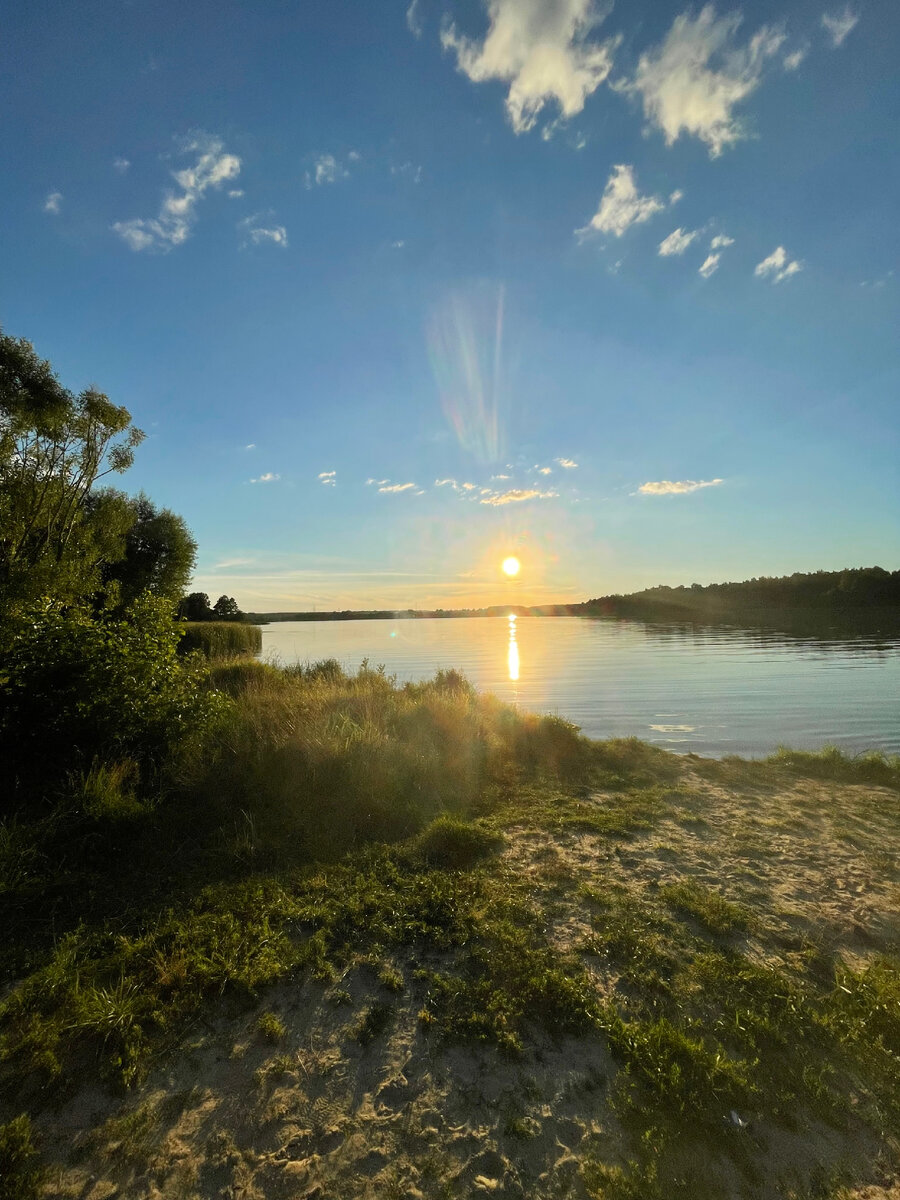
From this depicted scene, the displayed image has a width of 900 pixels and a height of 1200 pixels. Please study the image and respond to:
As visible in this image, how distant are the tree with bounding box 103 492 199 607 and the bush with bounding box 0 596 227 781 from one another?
29.0m

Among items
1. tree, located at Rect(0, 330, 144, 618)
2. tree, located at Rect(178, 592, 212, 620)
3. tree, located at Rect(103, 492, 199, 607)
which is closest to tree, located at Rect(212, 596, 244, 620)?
tree, located at Rect(178, 592, 212, 620)

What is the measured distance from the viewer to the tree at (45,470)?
1262 centimetres

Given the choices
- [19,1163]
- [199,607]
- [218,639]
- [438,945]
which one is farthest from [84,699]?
[199,607]

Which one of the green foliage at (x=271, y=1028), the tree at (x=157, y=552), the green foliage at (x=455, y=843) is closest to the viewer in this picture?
the green foliage at (x=271, y=1028)

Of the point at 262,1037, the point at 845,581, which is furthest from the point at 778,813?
the point at 845,581

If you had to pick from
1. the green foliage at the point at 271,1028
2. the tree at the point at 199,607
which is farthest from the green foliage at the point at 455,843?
the tree at the point at 199,607

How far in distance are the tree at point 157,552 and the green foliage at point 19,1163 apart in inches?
1363

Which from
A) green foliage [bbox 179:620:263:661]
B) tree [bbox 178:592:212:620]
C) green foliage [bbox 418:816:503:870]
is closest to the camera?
green foliage [bbox 418:816:503:870]

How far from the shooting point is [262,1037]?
10.7 ft

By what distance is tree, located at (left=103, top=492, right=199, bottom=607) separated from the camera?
111ft

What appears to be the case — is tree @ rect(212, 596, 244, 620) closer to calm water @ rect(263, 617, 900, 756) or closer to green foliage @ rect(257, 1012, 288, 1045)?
calm water @ rect(263, 617, 900, 756)

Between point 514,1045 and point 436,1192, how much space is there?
87 cm

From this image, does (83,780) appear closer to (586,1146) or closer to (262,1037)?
(262,1037)

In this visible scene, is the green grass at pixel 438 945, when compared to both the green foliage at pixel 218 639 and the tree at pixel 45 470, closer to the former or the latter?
the tree at pixel 45 470
